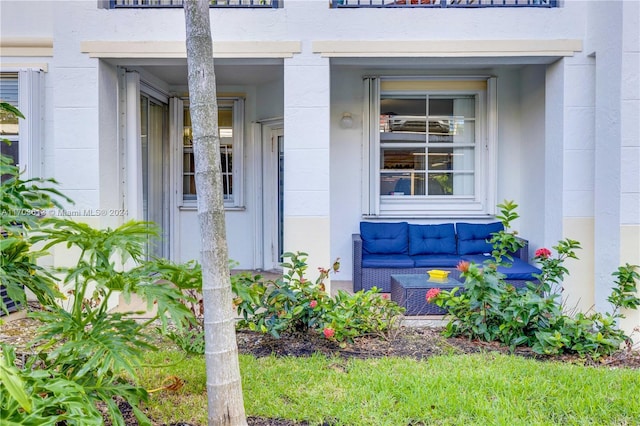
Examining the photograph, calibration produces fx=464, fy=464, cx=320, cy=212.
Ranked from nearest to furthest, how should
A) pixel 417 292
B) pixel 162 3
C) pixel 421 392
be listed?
1. pixel 421 392
2. pixel 417 292
3. pixel 162 3

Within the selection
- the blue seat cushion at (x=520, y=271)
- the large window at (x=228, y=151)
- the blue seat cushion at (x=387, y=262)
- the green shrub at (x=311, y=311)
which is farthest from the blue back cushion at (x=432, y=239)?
the large window at (x=228, y=151)

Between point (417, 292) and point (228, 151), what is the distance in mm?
4263

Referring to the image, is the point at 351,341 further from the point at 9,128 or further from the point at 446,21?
the point at 9,128

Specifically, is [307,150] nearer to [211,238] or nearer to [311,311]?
[311,311]

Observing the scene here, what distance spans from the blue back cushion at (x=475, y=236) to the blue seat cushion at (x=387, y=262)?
0.89 metres

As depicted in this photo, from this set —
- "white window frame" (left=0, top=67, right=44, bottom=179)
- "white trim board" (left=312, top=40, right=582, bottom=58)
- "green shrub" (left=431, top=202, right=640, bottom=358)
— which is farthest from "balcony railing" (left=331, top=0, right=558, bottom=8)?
"white window frame" (left=0, top=67, right=44, bottom=179)

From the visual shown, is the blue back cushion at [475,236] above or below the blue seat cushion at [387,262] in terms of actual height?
above

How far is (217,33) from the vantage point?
5262 millimetres

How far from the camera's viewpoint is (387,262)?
19.7 feet

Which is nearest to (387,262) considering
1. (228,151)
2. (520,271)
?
(520,271)

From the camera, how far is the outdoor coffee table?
4.81m

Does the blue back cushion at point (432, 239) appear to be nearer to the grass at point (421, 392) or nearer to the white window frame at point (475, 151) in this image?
the white window frame at point (475, 151)

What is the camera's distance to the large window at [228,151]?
761 centimetres

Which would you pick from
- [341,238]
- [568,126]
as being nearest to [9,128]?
[341,238]
